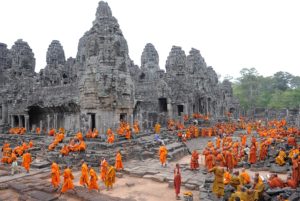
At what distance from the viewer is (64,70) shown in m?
33.3

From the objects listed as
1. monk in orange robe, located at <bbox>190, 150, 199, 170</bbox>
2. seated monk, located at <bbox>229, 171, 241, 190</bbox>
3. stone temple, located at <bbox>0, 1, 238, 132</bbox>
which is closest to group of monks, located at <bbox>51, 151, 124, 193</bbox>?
monk in orange robe, located at <bbox>190, 150, 199, 170</bbox>

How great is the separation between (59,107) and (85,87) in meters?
6.33

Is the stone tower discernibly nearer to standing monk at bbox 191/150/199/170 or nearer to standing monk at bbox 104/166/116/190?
standing monk at bbox 191/150/199/170

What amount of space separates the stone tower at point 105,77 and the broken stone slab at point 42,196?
7.88 m

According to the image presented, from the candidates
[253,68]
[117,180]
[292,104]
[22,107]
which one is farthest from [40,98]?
[253,68]

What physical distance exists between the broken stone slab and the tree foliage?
1750 inches

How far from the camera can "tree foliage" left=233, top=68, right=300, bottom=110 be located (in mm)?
47219

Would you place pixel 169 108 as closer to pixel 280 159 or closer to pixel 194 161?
pixel 194 161

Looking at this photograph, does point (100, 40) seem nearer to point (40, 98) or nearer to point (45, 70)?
point (40, 98)

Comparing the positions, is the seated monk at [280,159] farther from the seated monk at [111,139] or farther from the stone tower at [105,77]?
the stone tower at [105,77]

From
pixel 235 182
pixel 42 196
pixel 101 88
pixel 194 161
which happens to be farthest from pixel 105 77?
pixel 235 182

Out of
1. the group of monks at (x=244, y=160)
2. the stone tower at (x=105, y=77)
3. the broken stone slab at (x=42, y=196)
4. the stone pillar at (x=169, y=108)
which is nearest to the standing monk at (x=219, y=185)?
the group of monks at (x=244, y=160)

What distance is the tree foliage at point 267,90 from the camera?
47219 millimetres

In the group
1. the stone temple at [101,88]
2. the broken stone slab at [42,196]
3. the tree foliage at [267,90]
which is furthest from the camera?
the tree foliage at [267,90]
